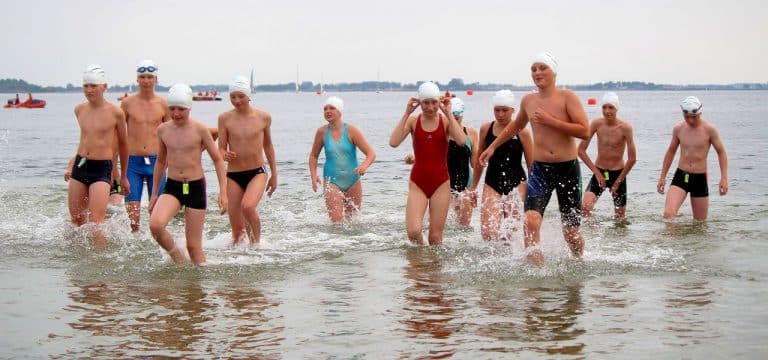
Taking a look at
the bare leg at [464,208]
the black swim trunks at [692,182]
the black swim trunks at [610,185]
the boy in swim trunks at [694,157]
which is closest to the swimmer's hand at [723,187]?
the boy in swim trunks at [694,157]

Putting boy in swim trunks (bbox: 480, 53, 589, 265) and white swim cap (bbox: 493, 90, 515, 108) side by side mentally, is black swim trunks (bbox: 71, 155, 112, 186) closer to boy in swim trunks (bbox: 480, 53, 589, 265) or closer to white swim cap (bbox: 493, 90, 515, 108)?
white swim cap (bbox: 493, 90, 515, 108)

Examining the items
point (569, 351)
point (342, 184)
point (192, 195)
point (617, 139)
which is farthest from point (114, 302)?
point (617, 139)

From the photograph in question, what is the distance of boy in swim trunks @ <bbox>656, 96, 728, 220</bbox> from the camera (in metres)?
13.0

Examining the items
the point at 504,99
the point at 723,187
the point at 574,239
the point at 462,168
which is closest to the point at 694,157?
the point at 723,187

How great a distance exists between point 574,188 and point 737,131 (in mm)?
40689

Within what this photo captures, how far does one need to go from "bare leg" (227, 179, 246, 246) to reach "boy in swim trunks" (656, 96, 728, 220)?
610 centimetres

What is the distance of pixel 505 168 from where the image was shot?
36.6ft

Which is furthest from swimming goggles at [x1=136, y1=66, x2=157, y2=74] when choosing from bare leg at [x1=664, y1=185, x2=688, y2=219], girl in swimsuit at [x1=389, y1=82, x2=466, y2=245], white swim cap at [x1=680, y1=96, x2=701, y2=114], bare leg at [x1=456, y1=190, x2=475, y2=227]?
bare leg at [x1=664, y1=185, x2=688, y2=219]

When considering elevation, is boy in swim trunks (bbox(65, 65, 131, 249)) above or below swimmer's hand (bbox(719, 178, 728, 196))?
above

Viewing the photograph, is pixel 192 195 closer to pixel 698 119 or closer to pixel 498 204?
pixel 498 204

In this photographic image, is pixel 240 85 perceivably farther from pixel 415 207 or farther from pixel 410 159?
pixel 410 159

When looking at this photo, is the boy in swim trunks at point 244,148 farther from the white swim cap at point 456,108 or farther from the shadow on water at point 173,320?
the white swim cap at point 456,108

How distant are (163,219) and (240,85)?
2.05 m

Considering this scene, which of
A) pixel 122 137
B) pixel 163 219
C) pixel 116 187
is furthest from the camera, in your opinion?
pixel 116 187
